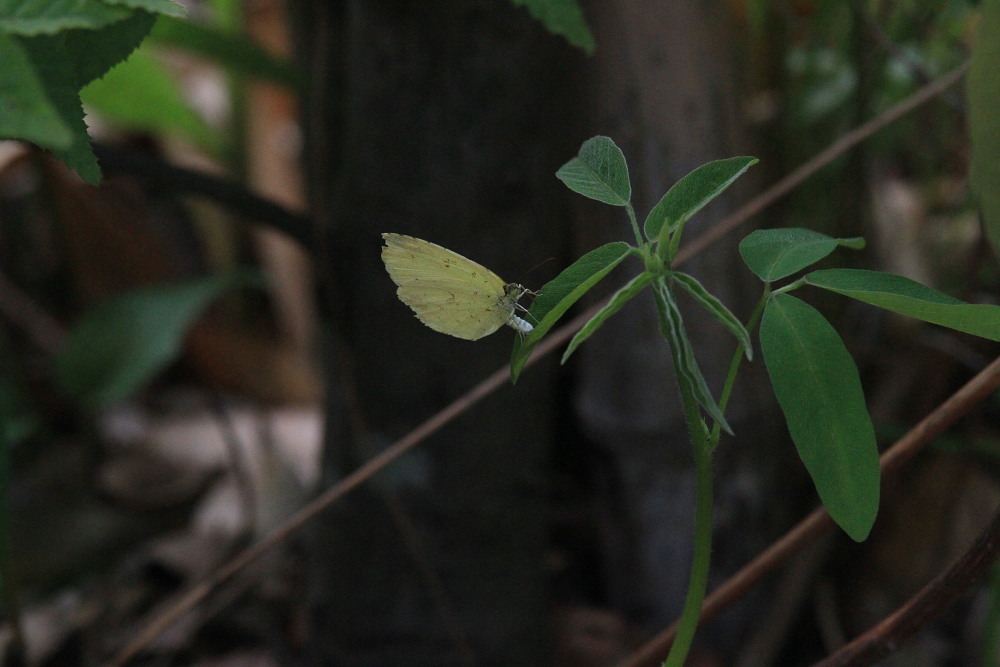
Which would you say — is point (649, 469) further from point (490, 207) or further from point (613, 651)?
point (490, 207)

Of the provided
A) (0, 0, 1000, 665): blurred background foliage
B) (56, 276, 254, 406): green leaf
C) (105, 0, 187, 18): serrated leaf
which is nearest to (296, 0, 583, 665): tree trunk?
(0, 0, 1000, 665): blurred background foliage

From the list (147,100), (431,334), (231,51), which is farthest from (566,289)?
(147,100)

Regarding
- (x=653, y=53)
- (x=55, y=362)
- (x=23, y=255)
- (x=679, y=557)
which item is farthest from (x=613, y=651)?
(x=23, y=255)

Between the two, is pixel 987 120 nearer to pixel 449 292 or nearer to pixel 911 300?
pixel 911 300

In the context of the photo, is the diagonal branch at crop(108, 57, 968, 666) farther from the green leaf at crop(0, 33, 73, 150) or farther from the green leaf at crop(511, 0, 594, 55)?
the green leaf at crop(0, 33, 73, 150)

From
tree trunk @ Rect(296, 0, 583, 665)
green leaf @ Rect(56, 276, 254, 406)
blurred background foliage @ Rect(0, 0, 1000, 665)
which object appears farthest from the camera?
green leaf @ Rect(56, 276, 254, 406)

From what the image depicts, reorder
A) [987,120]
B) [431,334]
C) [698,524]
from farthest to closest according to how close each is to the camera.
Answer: [431,334] < [987,120] < [698,524]
